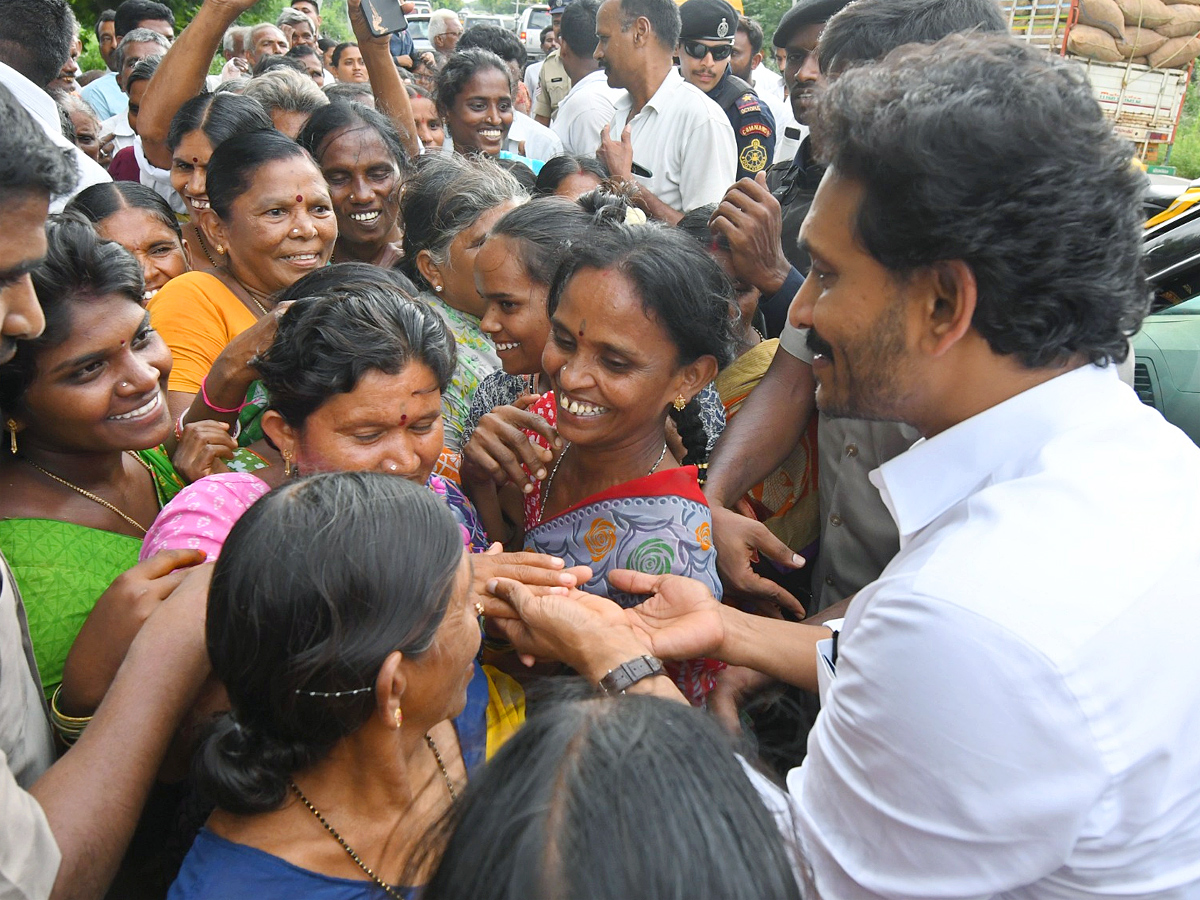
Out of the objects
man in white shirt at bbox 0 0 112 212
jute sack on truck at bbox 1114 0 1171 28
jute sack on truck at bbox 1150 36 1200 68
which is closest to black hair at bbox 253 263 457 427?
man in white shirt at bbox 0 0 112 212

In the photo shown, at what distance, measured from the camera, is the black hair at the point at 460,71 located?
5.39m

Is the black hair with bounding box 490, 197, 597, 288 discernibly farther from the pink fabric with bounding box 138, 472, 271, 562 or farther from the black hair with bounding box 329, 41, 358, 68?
the black hair with bounding box 329, 41, 358, 68

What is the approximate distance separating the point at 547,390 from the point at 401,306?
32.8 inches

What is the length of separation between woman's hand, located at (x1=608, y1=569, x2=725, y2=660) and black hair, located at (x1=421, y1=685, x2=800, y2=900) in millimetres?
919

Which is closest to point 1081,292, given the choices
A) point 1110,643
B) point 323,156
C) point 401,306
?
point 1110,643

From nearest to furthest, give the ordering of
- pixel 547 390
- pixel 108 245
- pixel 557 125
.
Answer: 1. pixel 108 245
2. pixel 547 390
3. pixel 557 125

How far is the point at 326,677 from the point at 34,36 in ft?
13.2

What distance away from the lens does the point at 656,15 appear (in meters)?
5.44

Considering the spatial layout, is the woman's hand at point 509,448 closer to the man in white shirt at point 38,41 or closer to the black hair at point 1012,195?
the black hair at point 1012,195

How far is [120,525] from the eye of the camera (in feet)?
7.16

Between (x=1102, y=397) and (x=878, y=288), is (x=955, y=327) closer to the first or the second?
(x=878, y=288)

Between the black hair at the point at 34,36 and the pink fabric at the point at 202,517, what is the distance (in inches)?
127

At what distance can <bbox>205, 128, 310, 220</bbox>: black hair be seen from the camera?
3.20 meters

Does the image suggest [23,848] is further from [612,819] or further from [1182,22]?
[1182,22]
